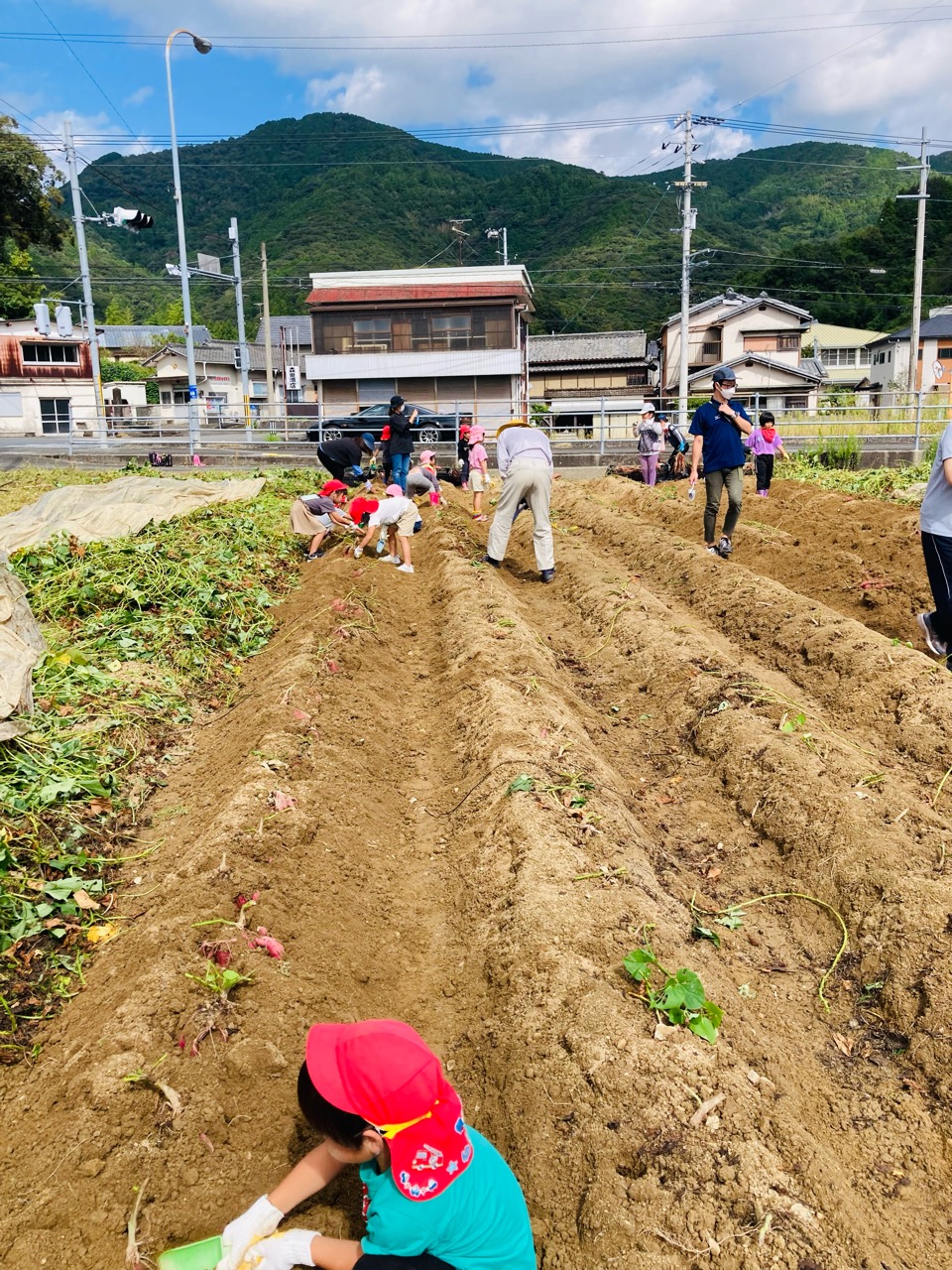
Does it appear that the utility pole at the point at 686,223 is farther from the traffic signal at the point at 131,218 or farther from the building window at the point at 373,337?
the traffic signal at the point at 131,218

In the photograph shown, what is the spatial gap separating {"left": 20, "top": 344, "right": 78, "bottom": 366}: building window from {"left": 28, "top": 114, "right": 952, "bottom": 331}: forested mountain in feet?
33.7

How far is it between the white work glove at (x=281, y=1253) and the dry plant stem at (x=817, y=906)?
2.20 m

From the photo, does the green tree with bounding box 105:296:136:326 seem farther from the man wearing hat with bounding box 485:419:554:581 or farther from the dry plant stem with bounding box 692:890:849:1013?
the dry plant stem with bounding box 692:890:849:1013

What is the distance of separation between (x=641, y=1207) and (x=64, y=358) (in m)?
53.6

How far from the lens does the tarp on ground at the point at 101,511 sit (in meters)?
10.1

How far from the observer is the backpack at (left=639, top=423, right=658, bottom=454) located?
1864 cm

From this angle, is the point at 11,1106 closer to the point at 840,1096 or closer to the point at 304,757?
the point at 304,757


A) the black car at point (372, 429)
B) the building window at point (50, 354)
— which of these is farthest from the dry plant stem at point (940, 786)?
the building window at point (50, 354)

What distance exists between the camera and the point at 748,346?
50531 mm

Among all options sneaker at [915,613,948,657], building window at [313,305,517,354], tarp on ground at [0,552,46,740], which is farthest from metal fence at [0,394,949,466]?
tarp on ground at [0,552,46,740]

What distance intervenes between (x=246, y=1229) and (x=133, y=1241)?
316 mm

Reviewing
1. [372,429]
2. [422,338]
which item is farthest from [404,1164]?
[422,338]

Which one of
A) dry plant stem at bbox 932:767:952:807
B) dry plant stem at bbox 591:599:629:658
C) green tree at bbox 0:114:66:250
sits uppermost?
green tree at bbox 0:114:66:250

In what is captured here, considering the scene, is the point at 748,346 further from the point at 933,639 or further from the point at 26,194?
the point at 933,639
